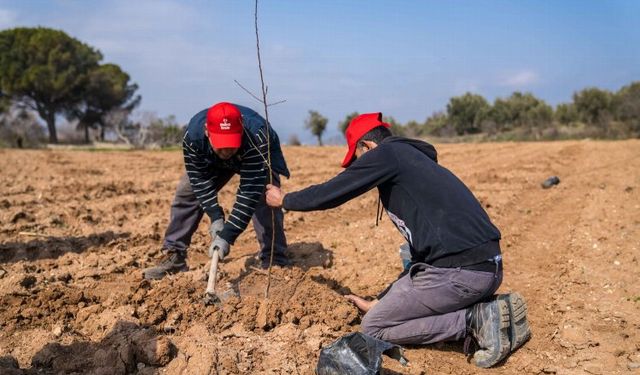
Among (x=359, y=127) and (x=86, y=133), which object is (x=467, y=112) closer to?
(x=86, y=133)

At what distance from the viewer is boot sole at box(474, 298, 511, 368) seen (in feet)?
10.9

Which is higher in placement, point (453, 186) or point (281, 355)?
point (453, 186)

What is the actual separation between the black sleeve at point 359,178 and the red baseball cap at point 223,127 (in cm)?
81

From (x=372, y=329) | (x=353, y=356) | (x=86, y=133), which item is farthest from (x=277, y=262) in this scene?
(x=86, y=133)

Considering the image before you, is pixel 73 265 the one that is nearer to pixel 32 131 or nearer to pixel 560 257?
pixel 560 257

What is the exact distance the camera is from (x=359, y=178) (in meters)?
3.30

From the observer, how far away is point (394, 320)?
11.5 feet

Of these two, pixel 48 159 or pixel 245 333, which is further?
pixel 48 159

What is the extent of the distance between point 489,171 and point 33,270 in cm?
926

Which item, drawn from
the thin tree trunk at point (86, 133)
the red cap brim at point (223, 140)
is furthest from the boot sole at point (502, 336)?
the thin tree trunk at point (86, 133)

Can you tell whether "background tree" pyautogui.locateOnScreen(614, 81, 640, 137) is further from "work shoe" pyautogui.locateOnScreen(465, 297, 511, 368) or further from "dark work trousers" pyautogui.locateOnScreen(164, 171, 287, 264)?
"work shoe" pyautogui.locateOnScreen(465, 297, 511, 368)

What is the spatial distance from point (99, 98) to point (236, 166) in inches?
1266

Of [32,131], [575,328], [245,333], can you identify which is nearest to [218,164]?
[245,333]

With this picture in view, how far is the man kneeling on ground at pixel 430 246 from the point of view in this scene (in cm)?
329
